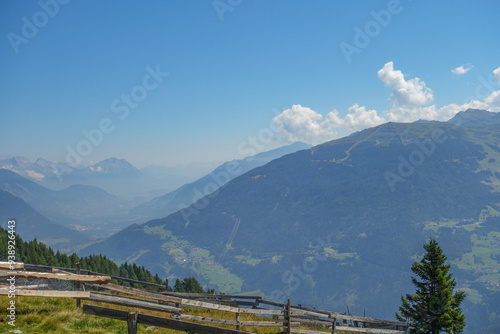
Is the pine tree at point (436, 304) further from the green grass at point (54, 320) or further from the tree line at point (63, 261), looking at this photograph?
the tree line at point (63, 261)

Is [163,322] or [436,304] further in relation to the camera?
[436,304]

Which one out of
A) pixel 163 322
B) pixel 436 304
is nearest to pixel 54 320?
pixel 163 322

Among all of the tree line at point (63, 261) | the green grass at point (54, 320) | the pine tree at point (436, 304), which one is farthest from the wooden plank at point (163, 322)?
the tree line at point (63, 261)

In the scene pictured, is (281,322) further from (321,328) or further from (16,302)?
(16,302)

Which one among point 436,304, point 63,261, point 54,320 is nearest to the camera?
point 54,320

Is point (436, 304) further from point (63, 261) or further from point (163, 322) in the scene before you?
point (63, 261)

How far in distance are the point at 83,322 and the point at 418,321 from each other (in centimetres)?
2351

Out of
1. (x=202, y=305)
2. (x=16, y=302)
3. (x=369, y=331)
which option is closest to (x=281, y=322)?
(x=202, y=305)

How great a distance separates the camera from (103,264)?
10669 cm

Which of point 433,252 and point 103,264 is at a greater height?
point 433,252

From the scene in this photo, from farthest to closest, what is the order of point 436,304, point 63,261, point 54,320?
point 63,261 < point 436,304 < point 54,320

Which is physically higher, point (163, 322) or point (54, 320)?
point (163, 322)

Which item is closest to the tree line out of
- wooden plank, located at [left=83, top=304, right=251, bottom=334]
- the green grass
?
the green grass

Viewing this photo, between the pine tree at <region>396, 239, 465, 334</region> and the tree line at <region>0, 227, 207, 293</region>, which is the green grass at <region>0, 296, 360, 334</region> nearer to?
the pine tree at <region>396, 239, 465, 334</region>
